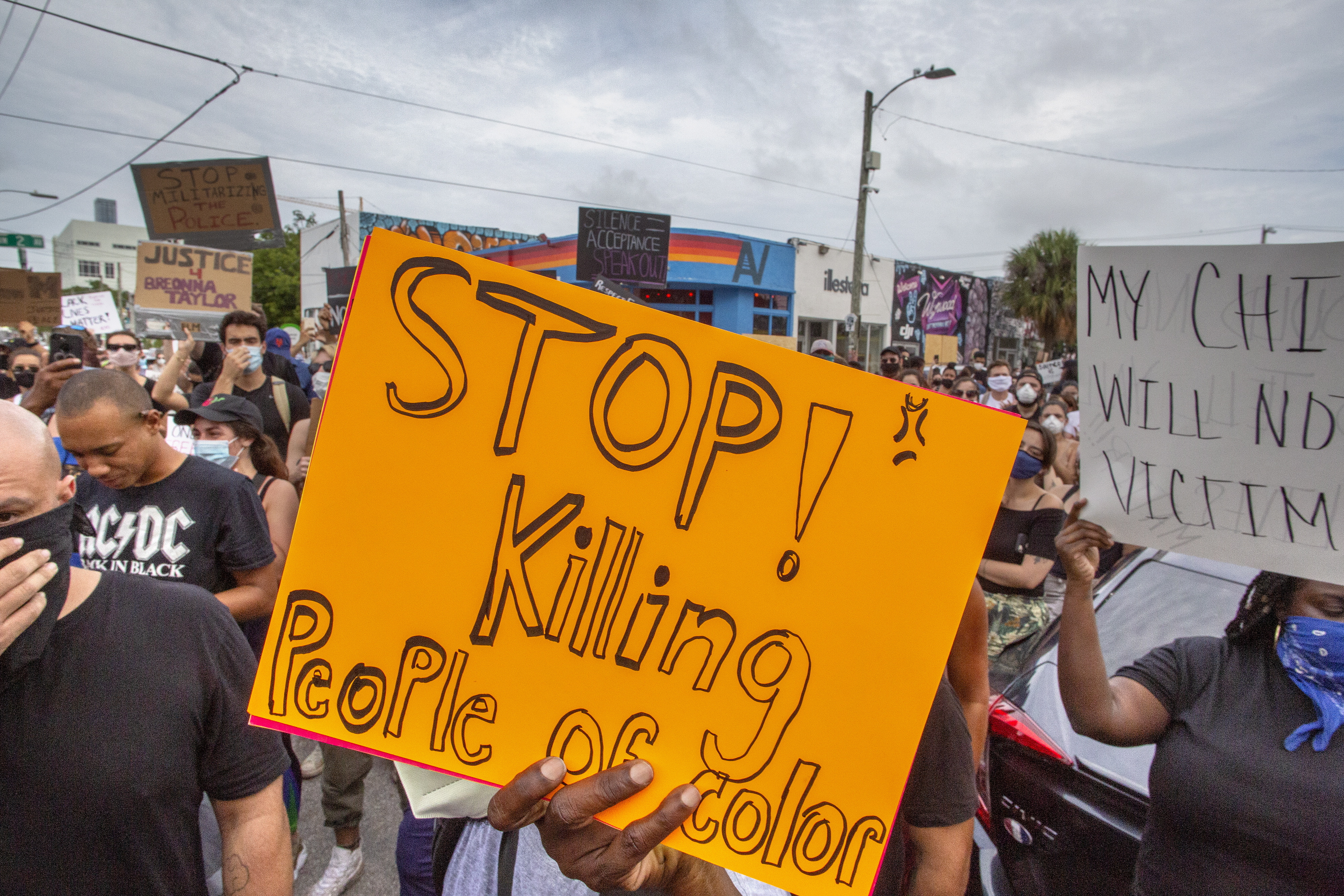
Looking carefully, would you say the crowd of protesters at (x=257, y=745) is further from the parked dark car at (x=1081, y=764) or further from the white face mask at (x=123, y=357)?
the white face mask at (x=123, y=357)

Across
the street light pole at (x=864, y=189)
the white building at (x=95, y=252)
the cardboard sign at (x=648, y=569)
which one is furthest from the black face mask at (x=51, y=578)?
the white building at (x=95, y=252)

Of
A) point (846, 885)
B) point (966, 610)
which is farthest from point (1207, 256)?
point (846, 885)

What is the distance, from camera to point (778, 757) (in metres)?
1.12

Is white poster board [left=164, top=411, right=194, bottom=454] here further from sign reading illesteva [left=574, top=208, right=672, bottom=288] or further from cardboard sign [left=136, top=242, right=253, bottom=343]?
sign reading illesteva [left=574, top=208, right=672, bottom=288]

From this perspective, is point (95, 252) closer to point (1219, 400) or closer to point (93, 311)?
point (93, 311)

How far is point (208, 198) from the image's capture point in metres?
7.91

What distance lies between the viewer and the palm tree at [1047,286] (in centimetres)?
2681

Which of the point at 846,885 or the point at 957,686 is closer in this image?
the point at 846,885

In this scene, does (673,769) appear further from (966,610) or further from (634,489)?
(966,610)

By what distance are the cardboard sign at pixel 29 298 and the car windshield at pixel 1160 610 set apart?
11.9m

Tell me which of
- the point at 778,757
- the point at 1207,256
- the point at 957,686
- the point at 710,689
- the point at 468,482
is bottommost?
the point at 957,686

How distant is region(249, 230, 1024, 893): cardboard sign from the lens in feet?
3.51

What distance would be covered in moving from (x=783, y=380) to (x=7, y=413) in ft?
4.73

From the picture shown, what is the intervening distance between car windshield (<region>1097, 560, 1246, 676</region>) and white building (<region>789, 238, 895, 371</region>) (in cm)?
2068
